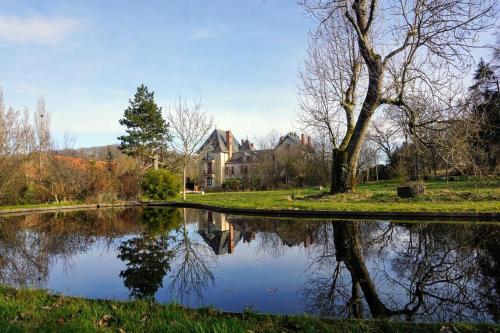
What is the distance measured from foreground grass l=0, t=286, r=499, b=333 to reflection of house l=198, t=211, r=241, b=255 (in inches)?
187

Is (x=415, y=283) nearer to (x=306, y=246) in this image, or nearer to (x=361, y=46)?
(x=306, y=246)

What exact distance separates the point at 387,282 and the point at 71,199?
25095mm

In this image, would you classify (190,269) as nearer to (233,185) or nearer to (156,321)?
(156,321)

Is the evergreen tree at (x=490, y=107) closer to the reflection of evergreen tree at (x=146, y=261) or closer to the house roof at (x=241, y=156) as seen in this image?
the reflection of evergreen tree at (x=146, y=261)

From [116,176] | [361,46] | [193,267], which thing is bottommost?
[193,267]

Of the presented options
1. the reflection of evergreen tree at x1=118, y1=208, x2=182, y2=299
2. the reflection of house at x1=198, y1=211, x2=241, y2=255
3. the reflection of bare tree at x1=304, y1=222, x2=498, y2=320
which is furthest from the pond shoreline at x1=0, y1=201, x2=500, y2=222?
the reflection of evergreen tree at x1=118, y1=208, x2=182, y2=299

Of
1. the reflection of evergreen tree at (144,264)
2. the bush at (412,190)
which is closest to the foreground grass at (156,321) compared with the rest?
the reflection of evergreen tree at (144,264)

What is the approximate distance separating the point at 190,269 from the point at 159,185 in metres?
20.0

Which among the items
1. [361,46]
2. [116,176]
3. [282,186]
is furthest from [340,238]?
[282,186]

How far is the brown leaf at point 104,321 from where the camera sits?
12.8 ft

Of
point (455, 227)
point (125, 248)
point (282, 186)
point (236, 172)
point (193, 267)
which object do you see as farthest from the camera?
point (236, 172)

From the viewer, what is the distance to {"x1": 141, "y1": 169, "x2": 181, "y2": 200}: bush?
2672 cm

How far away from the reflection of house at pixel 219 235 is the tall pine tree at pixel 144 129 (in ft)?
83.2

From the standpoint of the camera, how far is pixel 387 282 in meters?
6.04
